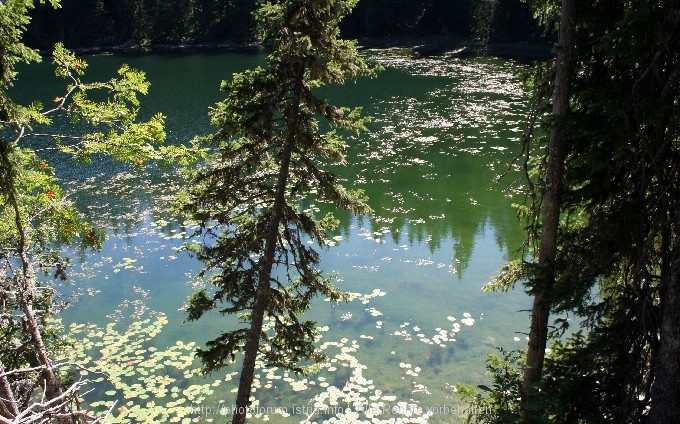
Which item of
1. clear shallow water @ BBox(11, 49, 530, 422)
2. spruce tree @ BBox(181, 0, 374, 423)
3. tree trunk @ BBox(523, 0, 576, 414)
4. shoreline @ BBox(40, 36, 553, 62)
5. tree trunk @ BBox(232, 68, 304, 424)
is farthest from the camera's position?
shoreline @ BBox(40, 36, 553, 62)

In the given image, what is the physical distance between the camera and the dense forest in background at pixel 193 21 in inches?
3157

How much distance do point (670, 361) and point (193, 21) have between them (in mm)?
92736

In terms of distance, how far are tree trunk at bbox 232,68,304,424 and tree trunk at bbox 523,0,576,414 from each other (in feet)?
11.2

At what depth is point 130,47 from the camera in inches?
3383

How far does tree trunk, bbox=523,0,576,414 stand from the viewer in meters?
6.19

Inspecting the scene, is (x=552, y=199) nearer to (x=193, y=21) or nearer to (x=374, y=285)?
(x=374, y=285)

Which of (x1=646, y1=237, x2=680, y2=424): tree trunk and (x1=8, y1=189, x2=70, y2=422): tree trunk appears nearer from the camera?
(x1=646, y1=237, x2=680, y2=424): tree trunk

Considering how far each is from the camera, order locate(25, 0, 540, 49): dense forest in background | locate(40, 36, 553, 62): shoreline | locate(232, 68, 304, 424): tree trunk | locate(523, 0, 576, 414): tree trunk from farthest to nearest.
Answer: locate(25, 0, 540, 49): dense forest in background → locate(40, 36, 553, 62): shoreline → locate(232, 68, 304, 424): tree trunk → locate(523, 0, 576, 414): tree trunk

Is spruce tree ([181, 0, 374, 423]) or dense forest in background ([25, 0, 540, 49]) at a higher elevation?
dense forest in background ([25, 0, 540, 49])

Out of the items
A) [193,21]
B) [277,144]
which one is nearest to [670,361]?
[277,144]

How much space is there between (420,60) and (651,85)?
5704 centimetres

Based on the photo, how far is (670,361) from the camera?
5.74m

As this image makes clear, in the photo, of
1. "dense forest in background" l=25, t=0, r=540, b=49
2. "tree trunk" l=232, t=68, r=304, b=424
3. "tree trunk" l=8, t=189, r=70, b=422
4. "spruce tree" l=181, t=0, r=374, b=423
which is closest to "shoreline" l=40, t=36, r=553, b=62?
"dense forest in background" l=25, t=0, r=540, b=49

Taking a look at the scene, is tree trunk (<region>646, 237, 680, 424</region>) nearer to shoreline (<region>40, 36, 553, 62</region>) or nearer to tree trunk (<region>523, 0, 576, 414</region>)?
tree trunk (<region>523, 0, 576, 414</region>)
